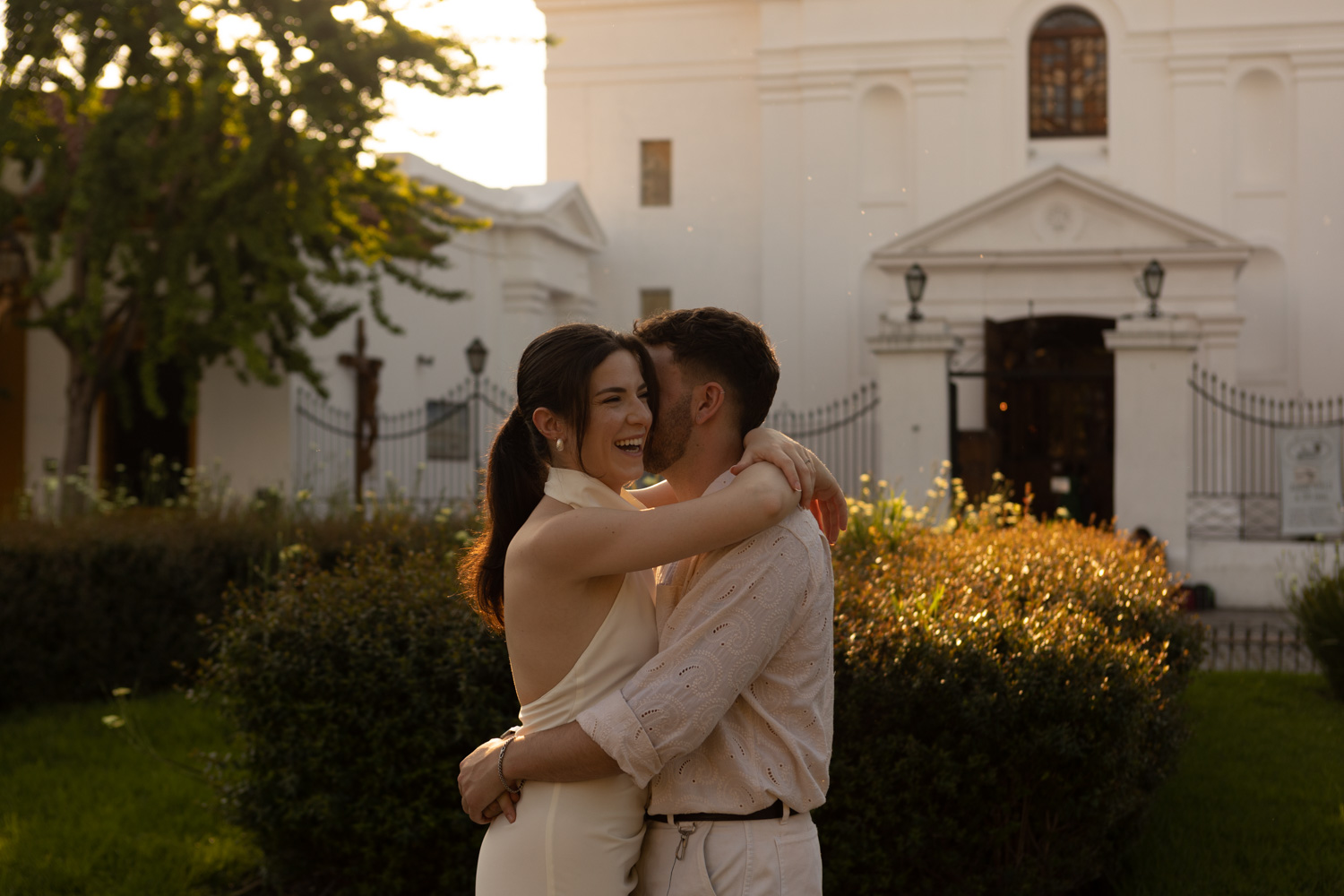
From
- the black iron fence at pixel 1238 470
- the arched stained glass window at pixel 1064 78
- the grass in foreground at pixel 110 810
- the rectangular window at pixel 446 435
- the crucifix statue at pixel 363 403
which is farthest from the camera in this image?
the arched stained glass window at pixel 1064 78

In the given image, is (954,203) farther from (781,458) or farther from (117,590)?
(781,458)

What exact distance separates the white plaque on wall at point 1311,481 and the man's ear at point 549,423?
15.5 m

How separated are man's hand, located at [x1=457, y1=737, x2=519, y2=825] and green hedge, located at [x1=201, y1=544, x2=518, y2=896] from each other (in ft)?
7.64

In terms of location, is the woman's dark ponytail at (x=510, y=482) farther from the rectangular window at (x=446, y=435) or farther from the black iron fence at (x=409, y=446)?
the rectangular window at (x=446, y=435)

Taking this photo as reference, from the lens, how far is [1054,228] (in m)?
23.8

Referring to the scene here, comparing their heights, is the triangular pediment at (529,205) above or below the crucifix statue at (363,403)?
above

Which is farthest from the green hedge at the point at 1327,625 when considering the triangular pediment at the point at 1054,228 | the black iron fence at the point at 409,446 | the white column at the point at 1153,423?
the triangular pediment at the point at 1054,228

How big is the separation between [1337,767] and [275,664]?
549 centimetres

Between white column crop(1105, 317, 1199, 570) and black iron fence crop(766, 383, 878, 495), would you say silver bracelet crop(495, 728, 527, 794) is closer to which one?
white column crop(1105, 317, 1199, 570)

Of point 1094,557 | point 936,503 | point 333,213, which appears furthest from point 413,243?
point 1094,557

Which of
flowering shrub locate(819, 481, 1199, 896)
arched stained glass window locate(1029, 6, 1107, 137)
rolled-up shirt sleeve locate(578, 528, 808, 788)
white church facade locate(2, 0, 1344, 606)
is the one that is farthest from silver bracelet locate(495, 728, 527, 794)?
arched stained glass window locate(1029, 6, 1107, 137)

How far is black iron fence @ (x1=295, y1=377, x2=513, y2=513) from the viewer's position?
1812cm

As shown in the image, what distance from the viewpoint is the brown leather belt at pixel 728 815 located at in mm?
2711

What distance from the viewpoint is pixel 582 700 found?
8.88ft
